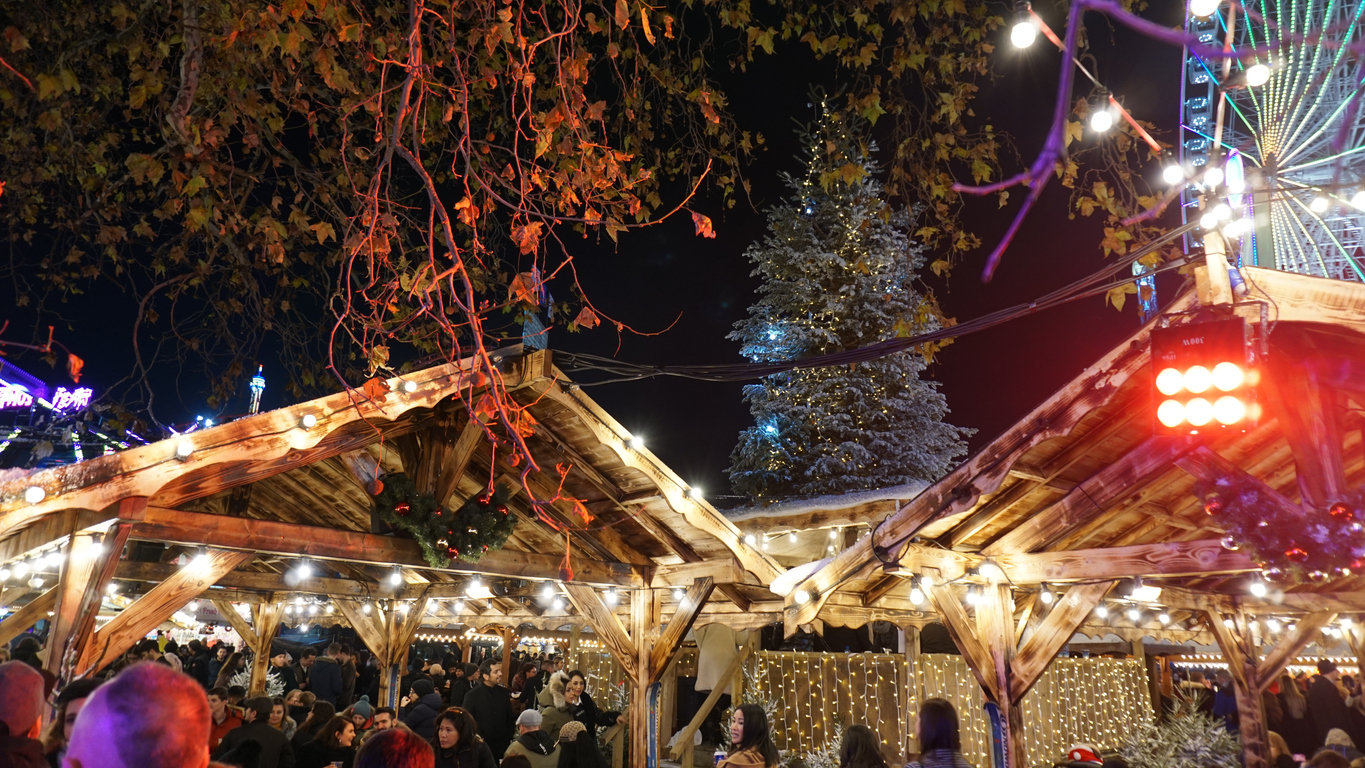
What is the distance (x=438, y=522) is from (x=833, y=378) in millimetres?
12582

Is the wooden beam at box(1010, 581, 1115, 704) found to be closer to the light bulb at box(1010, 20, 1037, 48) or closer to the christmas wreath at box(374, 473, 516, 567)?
the christmas wreath at box(374, 473, 516, 567)

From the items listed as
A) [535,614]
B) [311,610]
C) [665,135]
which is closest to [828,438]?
[535,614]

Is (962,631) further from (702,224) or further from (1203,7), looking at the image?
(1203,7)

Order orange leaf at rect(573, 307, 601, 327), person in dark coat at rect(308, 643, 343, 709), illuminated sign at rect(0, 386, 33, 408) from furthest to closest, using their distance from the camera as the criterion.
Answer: illuminated sign at rect(0, 386, 33, 408)
person in dark coat at rect(308, 643, 343, 709)
orange leaf at rect(573, 307, 601, 327)

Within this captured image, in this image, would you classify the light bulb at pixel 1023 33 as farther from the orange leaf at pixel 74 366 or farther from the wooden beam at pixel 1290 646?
the wooden beam at pixel 1290 646

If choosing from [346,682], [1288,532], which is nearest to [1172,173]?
[1288,532]

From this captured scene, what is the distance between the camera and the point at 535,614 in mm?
14586

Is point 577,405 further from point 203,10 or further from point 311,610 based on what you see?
point 311,610

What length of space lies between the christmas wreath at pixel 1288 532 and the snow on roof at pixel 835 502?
3.27 m

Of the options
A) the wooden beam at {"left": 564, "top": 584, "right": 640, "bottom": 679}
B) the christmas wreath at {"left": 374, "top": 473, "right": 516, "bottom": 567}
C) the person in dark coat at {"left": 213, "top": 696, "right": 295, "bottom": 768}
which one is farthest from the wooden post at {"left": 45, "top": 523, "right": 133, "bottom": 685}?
the wooden beam at {"left": 564, "top": 584, "right": 640, "bottom": 679}

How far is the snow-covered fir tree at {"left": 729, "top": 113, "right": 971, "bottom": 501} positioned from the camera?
17.8 m

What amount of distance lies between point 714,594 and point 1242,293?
6.26 meters

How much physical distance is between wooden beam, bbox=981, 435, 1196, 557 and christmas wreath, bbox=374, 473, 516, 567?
4.62 meters

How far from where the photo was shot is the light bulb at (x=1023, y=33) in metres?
3.10
